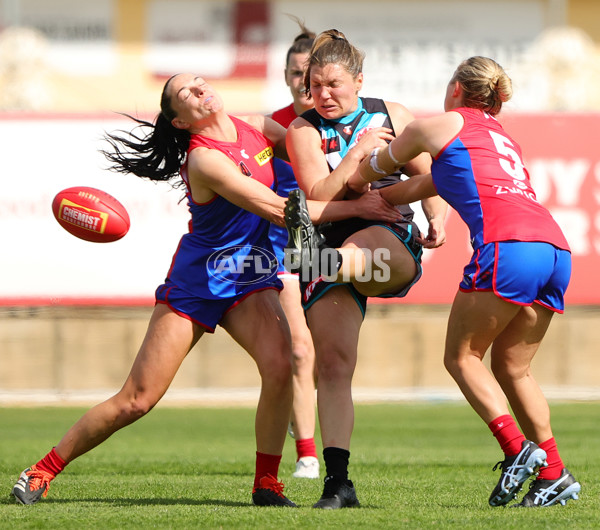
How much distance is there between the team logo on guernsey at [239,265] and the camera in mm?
5082

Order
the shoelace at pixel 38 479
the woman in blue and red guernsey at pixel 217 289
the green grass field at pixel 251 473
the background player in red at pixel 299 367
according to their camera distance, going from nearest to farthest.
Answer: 1. the green grass field at pixel 251 473
2. the woman in blue and red guernsey at pixel 217 289
3. the shoelace at pixel 38 479
4. the background player in red at pixel 299 367

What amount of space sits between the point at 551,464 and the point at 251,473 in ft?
7.40

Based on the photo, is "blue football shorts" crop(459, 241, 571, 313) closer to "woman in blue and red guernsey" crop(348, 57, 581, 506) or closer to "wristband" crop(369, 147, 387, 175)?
"woman in blue and red guernsey" crop(348, 57, 581, 506)

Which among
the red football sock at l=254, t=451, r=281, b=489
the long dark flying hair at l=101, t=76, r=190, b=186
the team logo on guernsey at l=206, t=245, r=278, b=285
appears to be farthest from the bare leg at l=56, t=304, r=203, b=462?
the long dark flying hair at l=101, t=76, r=190, b=186

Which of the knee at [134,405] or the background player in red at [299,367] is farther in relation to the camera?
the background player in red at [299,367]

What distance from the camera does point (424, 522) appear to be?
445 centimetres

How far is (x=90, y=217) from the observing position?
5.45m

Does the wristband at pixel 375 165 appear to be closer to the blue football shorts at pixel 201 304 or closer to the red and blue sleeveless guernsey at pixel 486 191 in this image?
the red and blue sleeveless guernsey at pixel 486 191

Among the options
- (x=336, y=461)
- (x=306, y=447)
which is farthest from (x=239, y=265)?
(x=306, y=447)

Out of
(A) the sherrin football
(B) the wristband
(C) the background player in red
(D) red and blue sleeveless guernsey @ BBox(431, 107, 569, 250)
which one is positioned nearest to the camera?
(D) red and blue sleeveless guernsey @ BBox(431, 107, 569, 250)

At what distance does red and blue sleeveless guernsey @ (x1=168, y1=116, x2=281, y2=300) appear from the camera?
508cm

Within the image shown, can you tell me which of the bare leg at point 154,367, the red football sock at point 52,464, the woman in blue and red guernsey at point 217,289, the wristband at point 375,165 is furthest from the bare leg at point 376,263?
the red football sock at point 52,464

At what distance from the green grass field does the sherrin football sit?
1254mm

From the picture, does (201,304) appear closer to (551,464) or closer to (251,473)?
(551,464)
